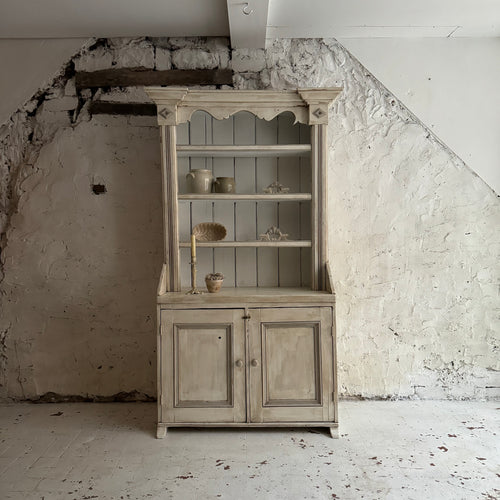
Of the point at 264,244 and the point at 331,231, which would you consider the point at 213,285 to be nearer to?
the point at 264,244

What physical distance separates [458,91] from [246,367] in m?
2.38

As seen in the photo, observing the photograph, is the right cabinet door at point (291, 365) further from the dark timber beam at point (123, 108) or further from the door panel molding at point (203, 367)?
the dark timber beam at point (123, 108)

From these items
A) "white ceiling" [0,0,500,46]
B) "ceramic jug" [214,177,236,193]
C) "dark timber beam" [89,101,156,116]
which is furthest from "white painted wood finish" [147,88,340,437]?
"white ceiling" [0,0,500,46]

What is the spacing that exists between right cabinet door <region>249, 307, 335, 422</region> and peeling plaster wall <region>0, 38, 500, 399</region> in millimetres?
653

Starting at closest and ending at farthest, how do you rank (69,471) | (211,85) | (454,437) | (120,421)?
(69,471)
(454,437)
(120,421)
(211,85)

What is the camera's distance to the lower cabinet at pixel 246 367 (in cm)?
309

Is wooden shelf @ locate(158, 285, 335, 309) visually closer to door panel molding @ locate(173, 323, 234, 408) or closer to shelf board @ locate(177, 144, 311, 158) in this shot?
door panel molding @ locate(173, 323, 234, 408)

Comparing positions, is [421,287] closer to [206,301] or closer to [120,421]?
[206,301]

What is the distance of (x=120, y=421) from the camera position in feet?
11.0

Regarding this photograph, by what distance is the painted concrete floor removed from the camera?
2.46 meters

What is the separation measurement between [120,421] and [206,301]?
1.01 metres

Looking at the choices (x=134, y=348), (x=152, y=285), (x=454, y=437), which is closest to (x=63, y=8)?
(x=152, y=285)

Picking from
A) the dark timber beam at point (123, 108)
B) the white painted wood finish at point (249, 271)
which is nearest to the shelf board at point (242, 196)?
the white painted wood finish at point (249, 271)

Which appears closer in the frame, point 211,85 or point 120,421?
point 120,421
